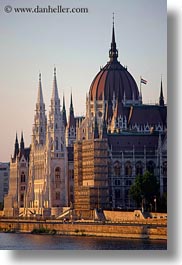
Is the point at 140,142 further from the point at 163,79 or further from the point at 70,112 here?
the point at 163,79

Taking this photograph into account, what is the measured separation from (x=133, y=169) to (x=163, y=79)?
549 inches

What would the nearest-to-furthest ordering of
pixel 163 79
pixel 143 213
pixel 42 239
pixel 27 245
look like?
pixel 163 79 < pixel 27 245 < pixel 42 239 < pixel 143 213

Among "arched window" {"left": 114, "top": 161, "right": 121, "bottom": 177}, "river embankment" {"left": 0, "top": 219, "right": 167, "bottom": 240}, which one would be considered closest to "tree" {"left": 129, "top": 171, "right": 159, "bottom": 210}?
"river embankment" {"left": 0, "top": 219, "right": 167, "bottom": 240}

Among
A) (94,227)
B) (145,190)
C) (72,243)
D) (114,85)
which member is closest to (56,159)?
(114,85)

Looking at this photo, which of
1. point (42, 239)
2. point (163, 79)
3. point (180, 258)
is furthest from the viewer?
point (42, 239)

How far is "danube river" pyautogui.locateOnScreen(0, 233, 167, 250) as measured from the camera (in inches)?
1045

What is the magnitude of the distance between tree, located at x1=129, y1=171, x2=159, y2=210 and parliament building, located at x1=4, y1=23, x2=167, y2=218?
0.22 metres

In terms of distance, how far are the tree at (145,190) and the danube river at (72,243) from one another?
9.91 feet

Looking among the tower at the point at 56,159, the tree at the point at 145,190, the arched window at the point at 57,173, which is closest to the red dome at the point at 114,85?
the tower at the point at 56,159

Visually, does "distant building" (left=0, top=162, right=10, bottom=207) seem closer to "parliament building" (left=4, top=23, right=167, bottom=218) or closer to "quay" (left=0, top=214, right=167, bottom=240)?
"parliament building" (left=4, top=23, right=167, bottom=218)

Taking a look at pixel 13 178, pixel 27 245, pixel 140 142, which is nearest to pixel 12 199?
pixel 13 178

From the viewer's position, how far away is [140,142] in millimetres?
38750

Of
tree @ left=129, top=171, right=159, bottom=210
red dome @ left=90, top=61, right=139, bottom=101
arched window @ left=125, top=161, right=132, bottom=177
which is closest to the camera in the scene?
tree @ left=129, top=171, right=159, bottom=210

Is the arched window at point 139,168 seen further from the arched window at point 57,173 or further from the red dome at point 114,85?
the arched window at point 57,173
